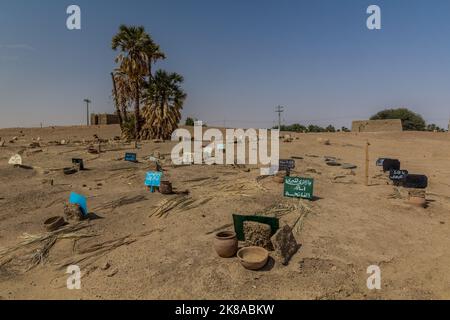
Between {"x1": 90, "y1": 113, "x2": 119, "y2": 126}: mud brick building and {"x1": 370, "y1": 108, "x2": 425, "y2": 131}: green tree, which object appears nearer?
{"x1": 90, "y1": 113, "x2": 119, "y2": 126}: mud brick building

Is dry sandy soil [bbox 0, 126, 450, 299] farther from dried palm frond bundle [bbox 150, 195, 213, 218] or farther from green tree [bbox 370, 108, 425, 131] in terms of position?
green tree [bbox 370, 108, 425, 131]

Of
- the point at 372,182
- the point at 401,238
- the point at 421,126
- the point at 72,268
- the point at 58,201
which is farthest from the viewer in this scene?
the point at 421,126

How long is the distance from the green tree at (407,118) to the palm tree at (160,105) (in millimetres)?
48531

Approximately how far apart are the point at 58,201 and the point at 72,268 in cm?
523

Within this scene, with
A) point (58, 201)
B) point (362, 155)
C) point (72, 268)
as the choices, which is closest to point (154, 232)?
point (72, 268)

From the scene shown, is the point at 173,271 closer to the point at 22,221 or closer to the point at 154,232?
the point at 154,232

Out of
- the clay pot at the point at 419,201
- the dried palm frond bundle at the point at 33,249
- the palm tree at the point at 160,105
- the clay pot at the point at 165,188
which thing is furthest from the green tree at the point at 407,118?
the dried palm frond bundle at the point at 33,249

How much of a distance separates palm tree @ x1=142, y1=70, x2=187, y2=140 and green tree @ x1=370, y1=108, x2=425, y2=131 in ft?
159

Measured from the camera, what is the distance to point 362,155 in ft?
72.9

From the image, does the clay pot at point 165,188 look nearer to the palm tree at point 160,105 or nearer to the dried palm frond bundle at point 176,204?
the dried palm frond bundle at point 176,204

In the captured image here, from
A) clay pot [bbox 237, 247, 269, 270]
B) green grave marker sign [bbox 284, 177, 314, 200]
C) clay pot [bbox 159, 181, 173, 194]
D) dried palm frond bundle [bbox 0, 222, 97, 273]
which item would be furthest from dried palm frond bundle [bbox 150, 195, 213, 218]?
clay pot [bbox 237, 247, 269, 270]

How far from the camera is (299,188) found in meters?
9.51

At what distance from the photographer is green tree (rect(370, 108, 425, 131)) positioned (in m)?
55.1
